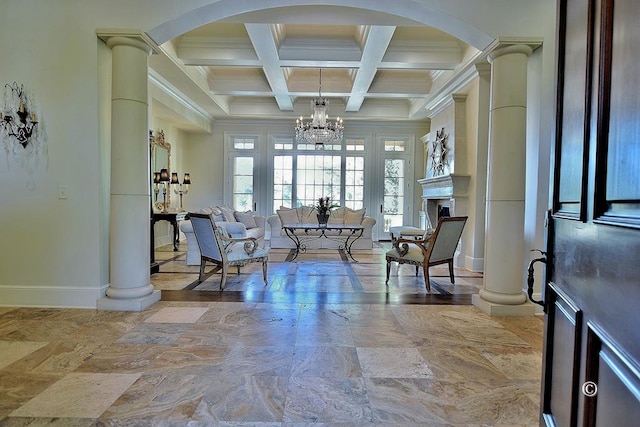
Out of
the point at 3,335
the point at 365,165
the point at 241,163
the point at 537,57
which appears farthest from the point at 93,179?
the point at 365,165

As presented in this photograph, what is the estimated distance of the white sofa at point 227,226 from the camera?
5.25 m

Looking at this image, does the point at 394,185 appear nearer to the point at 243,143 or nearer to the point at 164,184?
the point at 243,143

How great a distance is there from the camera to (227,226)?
5.21 metres

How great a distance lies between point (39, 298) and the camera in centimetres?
331

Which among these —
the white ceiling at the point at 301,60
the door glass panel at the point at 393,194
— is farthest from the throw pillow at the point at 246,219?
the door glass panel at the point at 393,194

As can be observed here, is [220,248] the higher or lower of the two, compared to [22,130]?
lower

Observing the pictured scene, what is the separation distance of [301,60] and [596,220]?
492cm

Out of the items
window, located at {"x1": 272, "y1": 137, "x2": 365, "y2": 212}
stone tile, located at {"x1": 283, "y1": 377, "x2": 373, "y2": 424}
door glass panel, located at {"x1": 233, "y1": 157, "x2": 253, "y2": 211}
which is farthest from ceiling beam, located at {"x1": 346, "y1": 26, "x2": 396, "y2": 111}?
stone tile, located at {"x1": 283, "y1": 377, "x2": 373, "y2": 424}

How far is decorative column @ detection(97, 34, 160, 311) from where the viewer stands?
316cm

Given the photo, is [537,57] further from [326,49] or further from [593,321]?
[593,321]

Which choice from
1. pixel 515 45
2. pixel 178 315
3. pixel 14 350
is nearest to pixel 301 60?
pixel 515 45

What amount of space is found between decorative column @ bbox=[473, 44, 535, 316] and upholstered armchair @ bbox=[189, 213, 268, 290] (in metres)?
2.61

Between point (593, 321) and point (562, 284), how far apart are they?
0.27m

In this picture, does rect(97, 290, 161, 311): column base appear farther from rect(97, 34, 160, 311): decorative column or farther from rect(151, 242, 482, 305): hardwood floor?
rect(151, 242, 482, 305): hardwood floor
